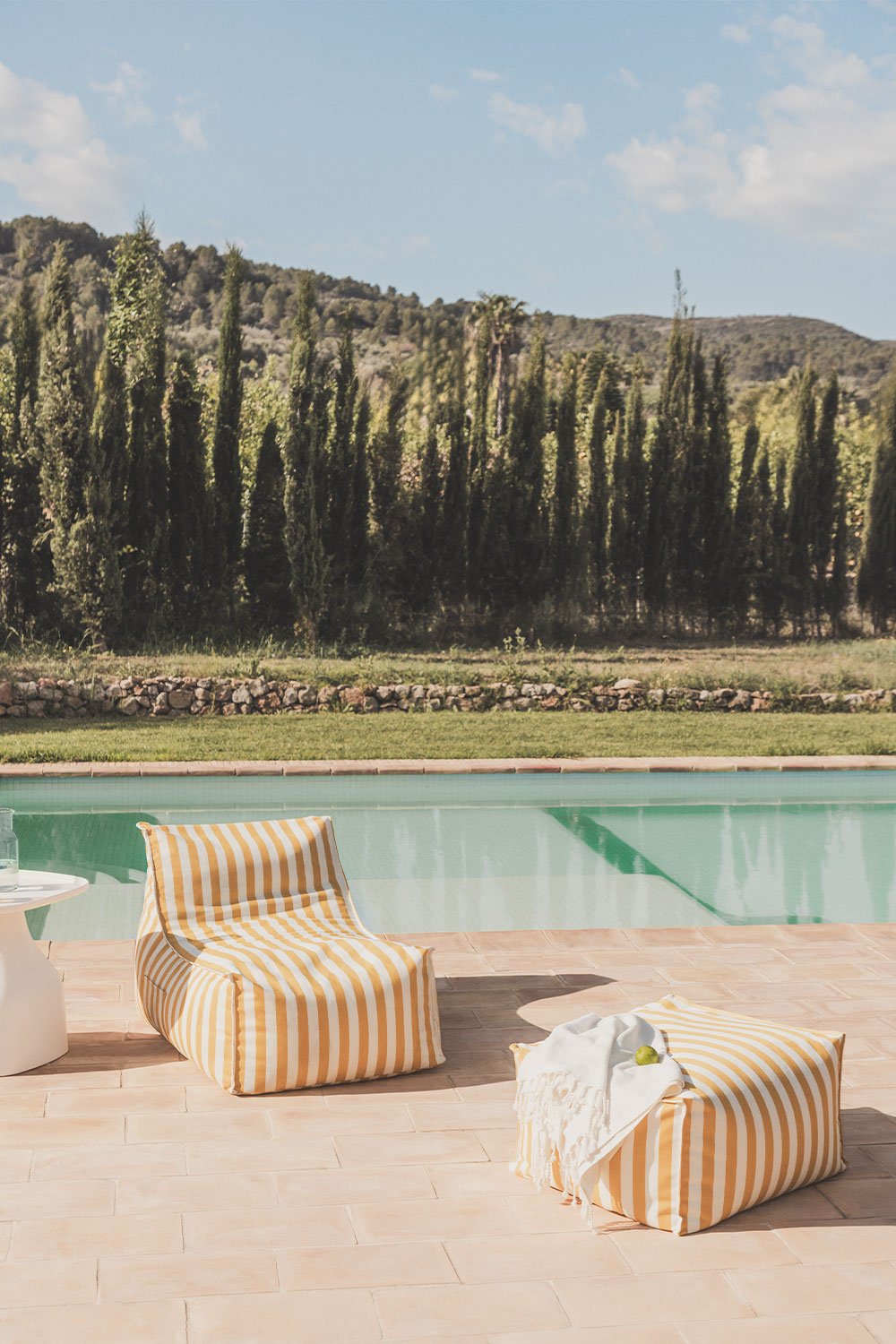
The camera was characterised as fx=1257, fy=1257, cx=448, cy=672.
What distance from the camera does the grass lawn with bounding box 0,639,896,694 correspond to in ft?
46.3

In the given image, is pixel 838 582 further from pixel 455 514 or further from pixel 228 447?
pixel 228 447

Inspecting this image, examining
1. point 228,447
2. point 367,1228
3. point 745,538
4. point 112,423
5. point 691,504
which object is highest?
point 112,423

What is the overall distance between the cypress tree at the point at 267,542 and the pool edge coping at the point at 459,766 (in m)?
8.52

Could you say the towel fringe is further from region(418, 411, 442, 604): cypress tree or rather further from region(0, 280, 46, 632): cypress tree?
region(418, 411, 442, 604): cypress tree

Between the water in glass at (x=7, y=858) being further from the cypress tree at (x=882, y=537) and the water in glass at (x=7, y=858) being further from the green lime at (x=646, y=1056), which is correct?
the cypress tree at (x=882, y=537)

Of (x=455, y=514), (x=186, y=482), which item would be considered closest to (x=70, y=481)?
(x=186, y=482)

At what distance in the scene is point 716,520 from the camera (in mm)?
22375

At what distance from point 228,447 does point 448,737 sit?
8.15 metres

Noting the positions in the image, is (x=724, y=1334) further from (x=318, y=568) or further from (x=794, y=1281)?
(x=318, y=568)

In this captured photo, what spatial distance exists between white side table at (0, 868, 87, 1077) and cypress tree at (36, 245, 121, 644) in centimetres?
1252

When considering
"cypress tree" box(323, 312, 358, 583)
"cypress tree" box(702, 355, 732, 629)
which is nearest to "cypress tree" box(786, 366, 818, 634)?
"cypress tree" box(702, 355, 732, 629)

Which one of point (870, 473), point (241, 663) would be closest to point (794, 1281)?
point (241, 663)

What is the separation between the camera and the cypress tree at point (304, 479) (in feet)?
56.4

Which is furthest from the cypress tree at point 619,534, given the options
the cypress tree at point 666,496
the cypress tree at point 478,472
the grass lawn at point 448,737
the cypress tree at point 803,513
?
the grass lawn at point 448,737
